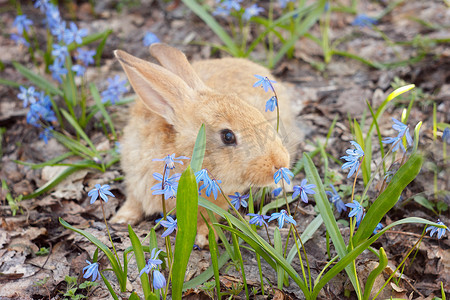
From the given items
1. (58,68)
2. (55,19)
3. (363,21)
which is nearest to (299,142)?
(58,68)

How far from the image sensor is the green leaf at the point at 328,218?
2830 mm

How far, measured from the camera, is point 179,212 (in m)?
2.51

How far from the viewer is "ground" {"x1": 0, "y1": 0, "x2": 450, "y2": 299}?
10.8ft

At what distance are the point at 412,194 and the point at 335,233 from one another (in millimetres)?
1195

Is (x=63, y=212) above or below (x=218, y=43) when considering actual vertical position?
below

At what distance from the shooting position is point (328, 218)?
297cm

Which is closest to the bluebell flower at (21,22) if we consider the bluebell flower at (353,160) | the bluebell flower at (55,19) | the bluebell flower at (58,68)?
the bluebell flower at (55,19)

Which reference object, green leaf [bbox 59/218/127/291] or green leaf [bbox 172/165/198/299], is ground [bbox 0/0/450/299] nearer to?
green leaf [bbox 59/218/127/291]

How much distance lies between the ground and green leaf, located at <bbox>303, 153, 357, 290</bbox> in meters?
0.25

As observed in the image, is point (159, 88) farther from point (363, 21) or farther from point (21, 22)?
point (363, 21)

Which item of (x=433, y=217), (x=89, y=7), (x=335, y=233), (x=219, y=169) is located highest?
(x=89, y=7)

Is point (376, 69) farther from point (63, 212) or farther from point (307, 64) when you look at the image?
point (63, 212)

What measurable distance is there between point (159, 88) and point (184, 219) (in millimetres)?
1550

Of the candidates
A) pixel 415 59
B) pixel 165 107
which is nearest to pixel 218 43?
pixel 415 59
